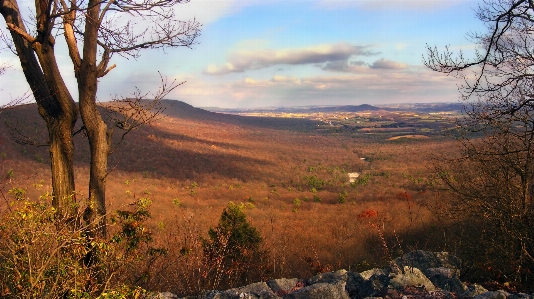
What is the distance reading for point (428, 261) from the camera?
20.7ft

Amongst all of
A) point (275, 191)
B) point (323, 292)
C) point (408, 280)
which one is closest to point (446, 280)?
point (408, 280)

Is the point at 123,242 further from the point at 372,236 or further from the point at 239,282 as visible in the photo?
the point at 372,236

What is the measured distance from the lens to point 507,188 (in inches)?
299

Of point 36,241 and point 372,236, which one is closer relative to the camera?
point 36,241

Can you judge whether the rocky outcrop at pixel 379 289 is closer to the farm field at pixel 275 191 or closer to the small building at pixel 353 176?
the farm field at pixel 275 191

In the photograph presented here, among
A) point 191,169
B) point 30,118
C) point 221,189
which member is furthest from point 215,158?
point 30,118

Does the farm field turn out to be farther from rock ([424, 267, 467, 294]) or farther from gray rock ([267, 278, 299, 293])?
gray rock ([267, 278, 299, 293])

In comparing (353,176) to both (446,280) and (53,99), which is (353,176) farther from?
(53,99)

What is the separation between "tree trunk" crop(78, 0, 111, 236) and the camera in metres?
4.08

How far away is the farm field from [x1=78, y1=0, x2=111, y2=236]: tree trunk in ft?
0.78

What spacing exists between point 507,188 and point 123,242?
7736mm

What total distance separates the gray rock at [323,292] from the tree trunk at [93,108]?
258 cm

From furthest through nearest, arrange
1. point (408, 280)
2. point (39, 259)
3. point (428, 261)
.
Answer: point (428, 261) → point (408, 280) → point (39, 259)

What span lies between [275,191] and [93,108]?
1142 inches
